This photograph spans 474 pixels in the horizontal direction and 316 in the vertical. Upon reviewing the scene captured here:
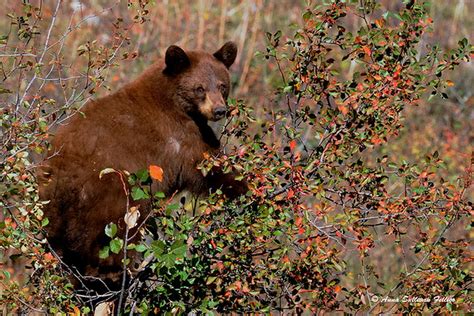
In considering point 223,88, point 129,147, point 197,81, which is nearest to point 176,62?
point 197,81

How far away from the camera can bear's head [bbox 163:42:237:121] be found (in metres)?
5.50

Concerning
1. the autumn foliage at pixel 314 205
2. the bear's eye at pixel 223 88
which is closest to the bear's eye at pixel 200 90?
the bear's eye at pixel 223 88

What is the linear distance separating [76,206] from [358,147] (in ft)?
5.76

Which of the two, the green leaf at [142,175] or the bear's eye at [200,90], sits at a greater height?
the green leaf at [142,175]

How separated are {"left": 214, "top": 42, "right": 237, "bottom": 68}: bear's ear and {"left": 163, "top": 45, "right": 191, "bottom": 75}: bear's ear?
0.36 m

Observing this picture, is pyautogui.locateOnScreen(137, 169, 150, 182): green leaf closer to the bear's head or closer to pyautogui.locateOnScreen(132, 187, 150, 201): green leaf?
pyautogui.locateOnScreen(132, 187, 150, 201): green leaf

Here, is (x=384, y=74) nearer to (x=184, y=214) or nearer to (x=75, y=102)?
(x=184, y=214)

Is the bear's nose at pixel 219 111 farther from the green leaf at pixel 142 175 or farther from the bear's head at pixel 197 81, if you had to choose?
the green leaf at pixel 142 175

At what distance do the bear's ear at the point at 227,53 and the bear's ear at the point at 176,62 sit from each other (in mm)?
360

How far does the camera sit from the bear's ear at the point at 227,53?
595 cm

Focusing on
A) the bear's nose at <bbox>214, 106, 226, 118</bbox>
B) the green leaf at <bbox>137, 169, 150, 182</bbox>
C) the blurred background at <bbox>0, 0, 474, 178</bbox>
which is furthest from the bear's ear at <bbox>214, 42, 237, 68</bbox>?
the blurred background at <bbox>0, 0, 474, 178</bbox>

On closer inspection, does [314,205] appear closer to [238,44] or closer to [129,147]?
[129,147]

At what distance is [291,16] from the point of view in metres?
14.5

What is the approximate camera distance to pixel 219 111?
211 inches
